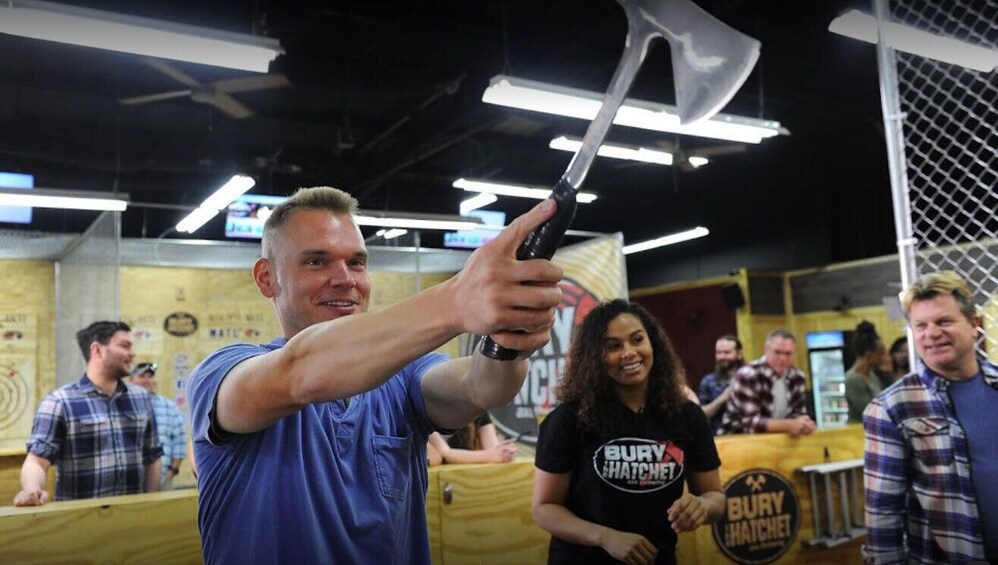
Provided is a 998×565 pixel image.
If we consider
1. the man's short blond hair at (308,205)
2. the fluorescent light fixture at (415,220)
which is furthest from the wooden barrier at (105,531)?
the fluorescent light fixture at (415,220)

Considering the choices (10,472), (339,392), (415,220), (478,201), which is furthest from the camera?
(478,201)

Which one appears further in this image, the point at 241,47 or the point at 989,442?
the point at 241,47

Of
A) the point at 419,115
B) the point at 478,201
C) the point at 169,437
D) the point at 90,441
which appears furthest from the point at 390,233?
the point at 90,441

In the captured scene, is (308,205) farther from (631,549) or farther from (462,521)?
(462,521)

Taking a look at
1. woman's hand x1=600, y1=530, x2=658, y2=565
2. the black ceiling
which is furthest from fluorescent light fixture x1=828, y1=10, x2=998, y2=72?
woman's hand x1=600, y1=530, x2=658, y2=565

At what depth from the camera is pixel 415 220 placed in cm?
762

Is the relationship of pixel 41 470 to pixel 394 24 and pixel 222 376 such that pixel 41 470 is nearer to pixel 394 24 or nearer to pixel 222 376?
pixel 222 376

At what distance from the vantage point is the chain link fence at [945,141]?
9.09 feet

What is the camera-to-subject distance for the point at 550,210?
36.2 inches

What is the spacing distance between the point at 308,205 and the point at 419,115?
25.6 feet

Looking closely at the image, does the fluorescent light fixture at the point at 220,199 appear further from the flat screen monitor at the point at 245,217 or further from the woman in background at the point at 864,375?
the woman in background at the point at 864,375

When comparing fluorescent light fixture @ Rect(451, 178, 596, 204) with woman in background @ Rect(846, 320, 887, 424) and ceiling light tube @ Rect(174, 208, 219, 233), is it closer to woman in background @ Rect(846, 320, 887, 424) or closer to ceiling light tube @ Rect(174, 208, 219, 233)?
ceiling light tube @ Rect(174, 208, 219, 233)

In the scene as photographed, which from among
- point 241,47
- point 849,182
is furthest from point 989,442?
point 849,182

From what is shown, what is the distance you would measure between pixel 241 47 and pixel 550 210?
3.68m
